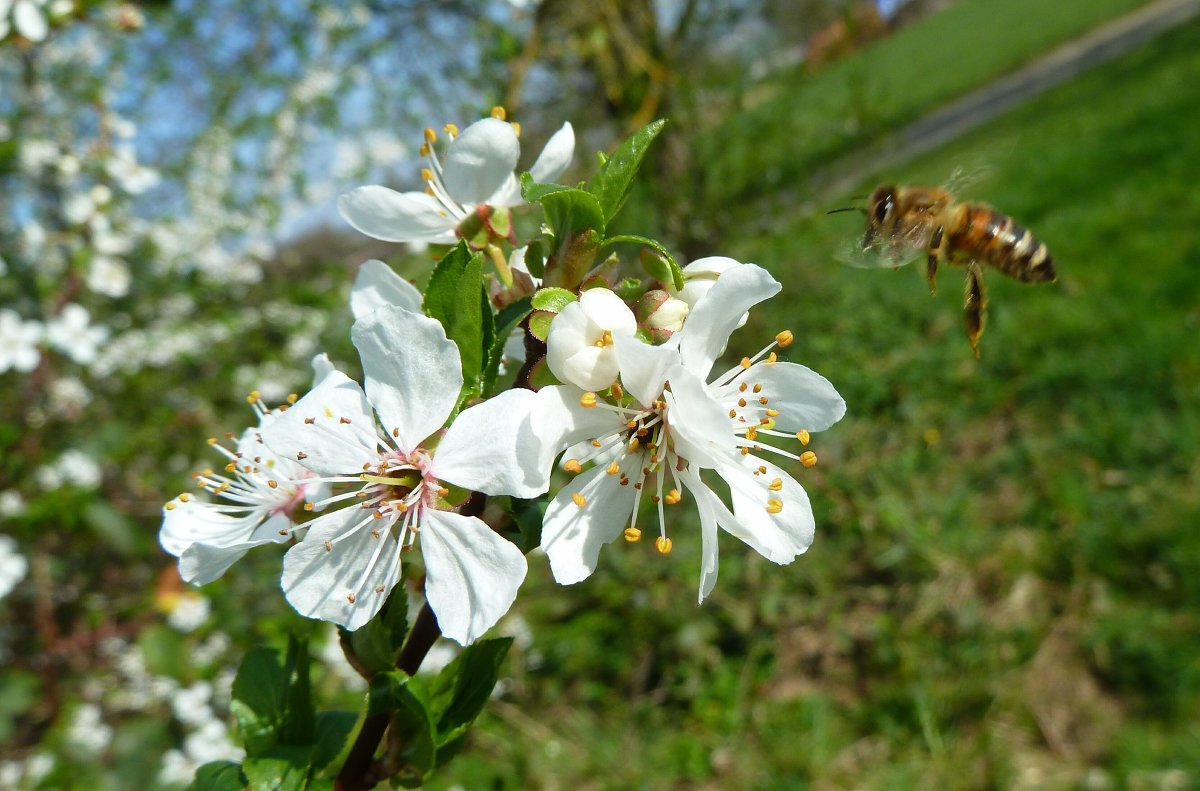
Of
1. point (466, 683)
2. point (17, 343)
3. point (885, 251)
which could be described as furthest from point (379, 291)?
point (17, 343)

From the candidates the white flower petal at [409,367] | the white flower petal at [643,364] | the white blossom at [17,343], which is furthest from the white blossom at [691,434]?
the white blossom at [17,343]

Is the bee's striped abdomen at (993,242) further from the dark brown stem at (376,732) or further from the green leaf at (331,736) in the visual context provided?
the green leaf at (331,736)

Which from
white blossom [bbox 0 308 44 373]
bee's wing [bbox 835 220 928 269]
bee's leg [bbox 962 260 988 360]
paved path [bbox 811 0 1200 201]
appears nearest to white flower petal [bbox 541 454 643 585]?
bee's wing [bbox 835 220 928 269]

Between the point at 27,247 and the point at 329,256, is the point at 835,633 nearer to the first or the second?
the point at 27,247

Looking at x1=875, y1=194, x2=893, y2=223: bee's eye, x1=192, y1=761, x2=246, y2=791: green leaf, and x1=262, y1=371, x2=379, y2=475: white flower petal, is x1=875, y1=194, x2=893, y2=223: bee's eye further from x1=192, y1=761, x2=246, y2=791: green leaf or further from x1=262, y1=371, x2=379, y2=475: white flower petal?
x1=192, y1=761, x2=246, y2=791: green leaf

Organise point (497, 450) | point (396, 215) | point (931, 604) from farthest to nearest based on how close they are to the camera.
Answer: point (931, 604)
point (396, 215)
point (497, 450)

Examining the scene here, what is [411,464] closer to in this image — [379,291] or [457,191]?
[379,291]

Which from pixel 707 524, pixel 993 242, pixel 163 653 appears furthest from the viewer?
pixel 163 653
